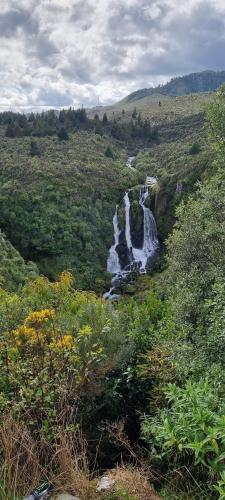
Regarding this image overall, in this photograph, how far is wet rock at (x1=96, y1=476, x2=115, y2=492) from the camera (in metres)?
3.95

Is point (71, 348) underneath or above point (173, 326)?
above

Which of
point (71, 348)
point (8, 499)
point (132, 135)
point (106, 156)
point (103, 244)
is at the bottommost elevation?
point (103, 244)

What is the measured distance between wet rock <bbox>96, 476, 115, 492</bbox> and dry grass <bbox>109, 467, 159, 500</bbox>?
0.15 feet

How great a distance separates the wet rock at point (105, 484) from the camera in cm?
395

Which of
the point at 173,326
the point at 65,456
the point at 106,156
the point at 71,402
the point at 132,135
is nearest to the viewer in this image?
the point at 65,456

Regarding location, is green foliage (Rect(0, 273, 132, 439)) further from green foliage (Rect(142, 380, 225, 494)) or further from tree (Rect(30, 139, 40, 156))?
tree (Rect(30, 139, 40, 156))

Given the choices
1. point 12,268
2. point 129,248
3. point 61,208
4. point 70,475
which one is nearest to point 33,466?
point 70,475

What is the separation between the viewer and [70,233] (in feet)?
108

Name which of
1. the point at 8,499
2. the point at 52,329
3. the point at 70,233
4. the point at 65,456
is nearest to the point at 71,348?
the point at 52,329

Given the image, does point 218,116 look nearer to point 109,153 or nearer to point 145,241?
point 145,241

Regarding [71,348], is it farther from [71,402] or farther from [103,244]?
[103,244]

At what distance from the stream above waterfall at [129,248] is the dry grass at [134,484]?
25334mm

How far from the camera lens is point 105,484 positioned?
13.2ft

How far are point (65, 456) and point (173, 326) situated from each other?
347 centimetres
